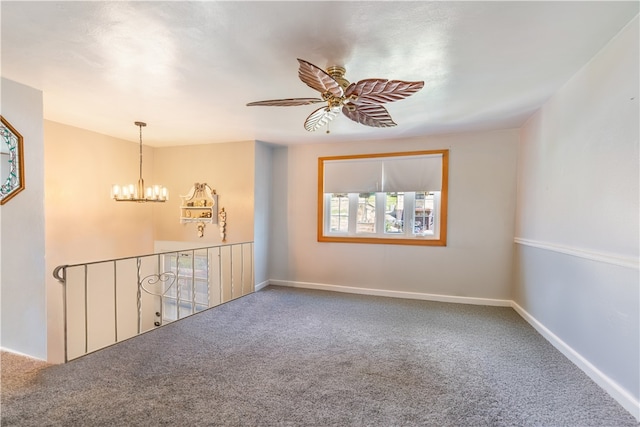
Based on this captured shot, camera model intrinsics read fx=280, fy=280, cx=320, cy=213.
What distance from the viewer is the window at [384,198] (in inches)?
156

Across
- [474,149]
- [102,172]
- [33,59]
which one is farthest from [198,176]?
[474,149]

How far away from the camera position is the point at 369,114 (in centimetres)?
223

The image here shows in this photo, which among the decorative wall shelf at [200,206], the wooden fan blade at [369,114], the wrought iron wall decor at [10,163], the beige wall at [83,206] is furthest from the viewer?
the decorative wall shelf at [200,206]

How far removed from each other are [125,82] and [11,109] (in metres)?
0.96

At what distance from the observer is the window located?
3951 millimetres

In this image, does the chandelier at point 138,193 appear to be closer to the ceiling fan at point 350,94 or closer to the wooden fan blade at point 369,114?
the ceiling fan at point 350,94

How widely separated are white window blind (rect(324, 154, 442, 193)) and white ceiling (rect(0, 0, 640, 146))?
3.40 feet

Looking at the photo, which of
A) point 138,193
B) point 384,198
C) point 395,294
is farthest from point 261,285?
point 384,198

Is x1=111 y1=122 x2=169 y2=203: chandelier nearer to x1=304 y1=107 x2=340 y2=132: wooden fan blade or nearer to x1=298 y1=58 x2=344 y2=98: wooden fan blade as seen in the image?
x1=304 y1=107 x2=340 y2=132: wooden fan blade

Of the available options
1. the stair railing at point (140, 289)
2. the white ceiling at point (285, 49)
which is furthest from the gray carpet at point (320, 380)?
the white ceiling at point (285, 49)

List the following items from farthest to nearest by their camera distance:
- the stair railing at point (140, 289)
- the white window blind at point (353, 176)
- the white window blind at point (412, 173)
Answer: the white window blind at point (353, 176) < the white window blind at point (412, 173) < the stair railing at point (140, 289)

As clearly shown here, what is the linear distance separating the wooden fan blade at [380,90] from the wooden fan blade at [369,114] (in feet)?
0.38

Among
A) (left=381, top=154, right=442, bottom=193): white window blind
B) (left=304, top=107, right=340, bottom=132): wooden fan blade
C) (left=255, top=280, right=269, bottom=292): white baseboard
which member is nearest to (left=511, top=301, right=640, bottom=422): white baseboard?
(left=381, top=154, right=442, bottom=193): white window blind

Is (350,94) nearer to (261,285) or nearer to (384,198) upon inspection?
(384,198)
